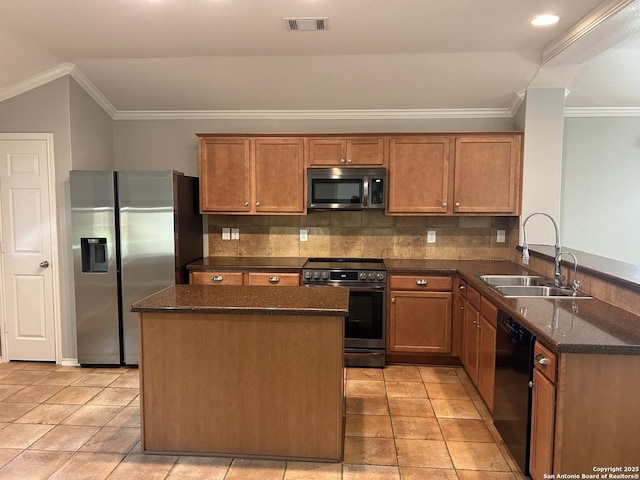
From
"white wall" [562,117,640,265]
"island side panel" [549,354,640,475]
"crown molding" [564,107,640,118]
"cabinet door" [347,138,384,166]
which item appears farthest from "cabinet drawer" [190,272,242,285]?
"crown molding" [564,107,640,118]

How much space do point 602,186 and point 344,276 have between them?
2800 mm

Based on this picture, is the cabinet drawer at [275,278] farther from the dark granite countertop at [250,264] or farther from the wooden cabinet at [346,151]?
the wooden cabinet at [346,151]

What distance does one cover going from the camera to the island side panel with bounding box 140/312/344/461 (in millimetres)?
2439

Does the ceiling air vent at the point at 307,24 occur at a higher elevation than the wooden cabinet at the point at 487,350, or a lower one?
higher

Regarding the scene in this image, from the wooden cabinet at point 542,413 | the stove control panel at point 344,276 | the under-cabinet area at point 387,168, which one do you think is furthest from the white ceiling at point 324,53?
the wooden cabinet at point 542,413

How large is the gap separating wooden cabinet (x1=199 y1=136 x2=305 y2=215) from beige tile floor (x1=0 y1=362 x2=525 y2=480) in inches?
67.9

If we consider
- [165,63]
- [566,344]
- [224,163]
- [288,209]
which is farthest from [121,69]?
[566,344]

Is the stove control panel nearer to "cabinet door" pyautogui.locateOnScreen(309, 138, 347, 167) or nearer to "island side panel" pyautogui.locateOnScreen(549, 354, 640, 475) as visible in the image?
"cabinet door" pyautogui.locateOnScreen(309, 138, 347, 167)

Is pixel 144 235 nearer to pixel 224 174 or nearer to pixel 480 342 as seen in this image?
pixel 224 174

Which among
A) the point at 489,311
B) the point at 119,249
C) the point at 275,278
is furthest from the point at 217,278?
the point at 489,311

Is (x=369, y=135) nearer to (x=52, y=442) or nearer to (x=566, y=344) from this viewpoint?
(x=566, y=344)

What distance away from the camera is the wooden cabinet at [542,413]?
1954mm

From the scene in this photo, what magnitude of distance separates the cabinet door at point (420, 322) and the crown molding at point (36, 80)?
344cm

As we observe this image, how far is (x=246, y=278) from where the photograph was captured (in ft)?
13.3
